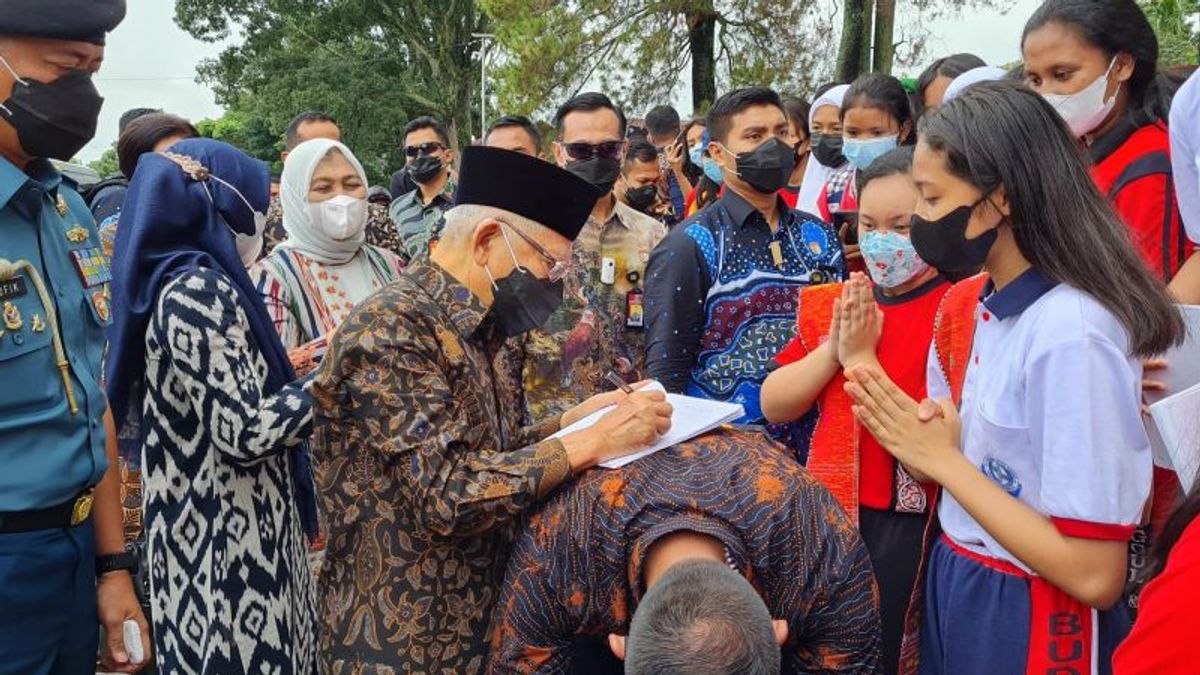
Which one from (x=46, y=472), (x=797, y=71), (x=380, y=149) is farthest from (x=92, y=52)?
(x=380, y=149)

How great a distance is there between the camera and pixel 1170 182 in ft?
8.86

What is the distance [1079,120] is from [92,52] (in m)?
2.60

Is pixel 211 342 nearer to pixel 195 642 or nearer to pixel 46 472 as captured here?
pixel 46 472

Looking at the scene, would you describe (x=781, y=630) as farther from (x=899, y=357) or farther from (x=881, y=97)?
(x=881, y=97)

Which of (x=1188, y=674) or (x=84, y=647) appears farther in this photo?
(x=84, y=647)

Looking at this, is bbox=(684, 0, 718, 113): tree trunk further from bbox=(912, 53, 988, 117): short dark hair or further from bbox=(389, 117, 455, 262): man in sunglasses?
bbox=(912, 53, 988, 117): short dark hair

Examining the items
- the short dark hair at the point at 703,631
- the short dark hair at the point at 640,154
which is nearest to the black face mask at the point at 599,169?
the short dark hair at the point at 640,154

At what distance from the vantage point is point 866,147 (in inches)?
166

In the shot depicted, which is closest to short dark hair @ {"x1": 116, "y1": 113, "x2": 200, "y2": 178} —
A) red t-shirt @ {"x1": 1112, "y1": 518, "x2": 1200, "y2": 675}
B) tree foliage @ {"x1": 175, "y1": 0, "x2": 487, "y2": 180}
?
red t-shirt @ {"x1": 1112, "y1": 518, "x2": 1200, "y2": 675}

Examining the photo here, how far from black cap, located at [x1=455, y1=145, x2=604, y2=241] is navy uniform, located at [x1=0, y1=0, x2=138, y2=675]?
35.0 inches

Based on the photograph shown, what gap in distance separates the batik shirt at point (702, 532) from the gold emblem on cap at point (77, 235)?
53.9 inches

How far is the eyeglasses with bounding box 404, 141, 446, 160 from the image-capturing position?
659 cm

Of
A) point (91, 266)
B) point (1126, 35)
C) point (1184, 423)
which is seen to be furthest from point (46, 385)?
point (1126, 35)

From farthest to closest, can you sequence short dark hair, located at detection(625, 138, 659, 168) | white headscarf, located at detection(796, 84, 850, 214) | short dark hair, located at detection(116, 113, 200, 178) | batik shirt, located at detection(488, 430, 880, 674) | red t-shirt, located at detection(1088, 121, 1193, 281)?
short dark hair, located at detection(625, 138, 659, 168) → white headscarf, located at detection(796, 84, 850, 214) → short dark hair, located at detection(116, 113, 200, 178) → red t-shirt, located at detection(1088, 121, 1193, 281) → batik shirt, located at detection(488, 430, 880, 674)
